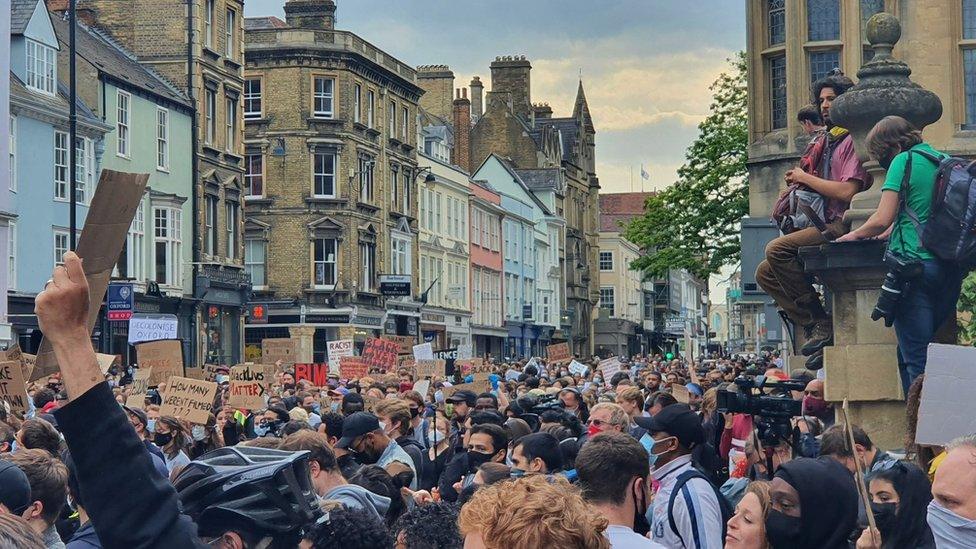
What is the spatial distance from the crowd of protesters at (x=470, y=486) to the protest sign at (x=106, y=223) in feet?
2.26

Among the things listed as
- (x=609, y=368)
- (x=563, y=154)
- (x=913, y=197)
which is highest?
(x=563, y=154)

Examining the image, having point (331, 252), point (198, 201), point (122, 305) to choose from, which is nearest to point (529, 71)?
point (331, 252)

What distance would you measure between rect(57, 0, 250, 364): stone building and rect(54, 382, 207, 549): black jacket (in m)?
44.3

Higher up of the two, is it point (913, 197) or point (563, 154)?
point (563, 154)

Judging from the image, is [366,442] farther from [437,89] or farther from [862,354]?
[437,89]

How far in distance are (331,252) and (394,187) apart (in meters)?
6.61

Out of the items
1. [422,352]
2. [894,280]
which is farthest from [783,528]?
[422,352]

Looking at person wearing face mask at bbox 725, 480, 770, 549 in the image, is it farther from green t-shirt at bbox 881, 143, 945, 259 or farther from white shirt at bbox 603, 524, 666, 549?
green t-shirt at bbox 881, 143, 945, 259

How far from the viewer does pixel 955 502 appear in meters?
4.20

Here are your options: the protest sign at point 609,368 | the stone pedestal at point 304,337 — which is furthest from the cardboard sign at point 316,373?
the stone pedestal at point 304,337

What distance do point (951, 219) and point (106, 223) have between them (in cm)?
487

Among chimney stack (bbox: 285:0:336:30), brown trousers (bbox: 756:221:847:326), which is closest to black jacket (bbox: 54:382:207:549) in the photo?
brown trousers (bbox: 756:221:847:326)

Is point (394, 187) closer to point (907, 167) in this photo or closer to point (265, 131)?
point (265, 131)

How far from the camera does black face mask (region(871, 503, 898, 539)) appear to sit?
5371mm
